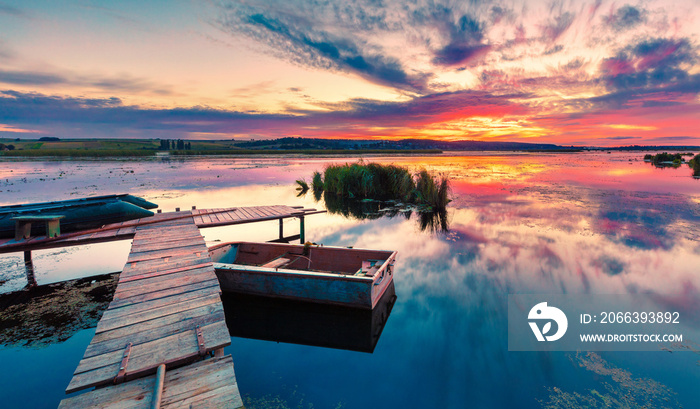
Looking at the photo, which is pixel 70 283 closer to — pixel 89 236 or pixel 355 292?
pixel 89 236

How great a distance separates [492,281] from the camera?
8.94 metres

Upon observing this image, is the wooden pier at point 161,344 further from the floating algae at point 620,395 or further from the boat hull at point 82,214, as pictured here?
the floating algae at point 620,395

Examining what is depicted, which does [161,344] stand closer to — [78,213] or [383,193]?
[78,213]

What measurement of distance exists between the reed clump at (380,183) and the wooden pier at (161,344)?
1656cm

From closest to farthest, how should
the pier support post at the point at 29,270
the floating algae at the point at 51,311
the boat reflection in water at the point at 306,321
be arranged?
the floating algae at the point at 51,311, the boat reflection in water at the point at 306,321, the pier support post at the point at 29,270

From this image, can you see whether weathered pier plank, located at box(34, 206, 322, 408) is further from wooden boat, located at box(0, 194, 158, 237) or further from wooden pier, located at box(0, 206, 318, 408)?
wooden boat, located at box(0, 194, 158, 237)

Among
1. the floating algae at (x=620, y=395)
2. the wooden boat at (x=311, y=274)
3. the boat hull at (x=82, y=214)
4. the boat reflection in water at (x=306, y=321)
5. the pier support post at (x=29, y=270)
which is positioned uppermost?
the boat hull at (x=82, y=214)

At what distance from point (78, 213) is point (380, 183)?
18.2 metres

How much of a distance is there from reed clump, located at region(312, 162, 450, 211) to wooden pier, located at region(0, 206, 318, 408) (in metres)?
16.6

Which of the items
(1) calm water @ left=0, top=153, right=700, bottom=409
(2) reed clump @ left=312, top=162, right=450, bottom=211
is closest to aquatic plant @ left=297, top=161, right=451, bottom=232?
(2) reed clump @ left=312, top=162, right=450, bottom=211

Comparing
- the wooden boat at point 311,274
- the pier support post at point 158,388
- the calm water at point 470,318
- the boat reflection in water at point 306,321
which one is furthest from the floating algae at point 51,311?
the pier support post at point 158,388

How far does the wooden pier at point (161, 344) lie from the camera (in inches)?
129

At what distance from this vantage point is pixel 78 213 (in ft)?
30.6

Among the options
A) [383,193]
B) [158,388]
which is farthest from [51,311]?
[383,193]
